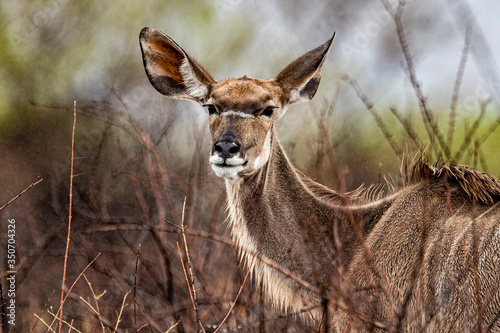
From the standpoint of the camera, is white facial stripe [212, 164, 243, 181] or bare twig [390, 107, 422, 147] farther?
white facial stripe [212, 164, 243, 181]

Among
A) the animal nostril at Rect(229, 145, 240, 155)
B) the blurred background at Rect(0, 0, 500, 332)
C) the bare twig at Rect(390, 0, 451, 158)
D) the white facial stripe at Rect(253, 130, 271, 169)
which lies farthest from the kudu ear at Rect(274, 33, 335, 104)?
the blurred background at Rect(0, 0, 500, 332)

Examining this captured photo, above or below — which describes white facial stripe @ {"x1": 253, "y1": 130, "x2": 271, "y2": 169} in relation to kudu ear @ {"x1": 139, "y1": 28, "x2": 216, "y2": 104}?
below

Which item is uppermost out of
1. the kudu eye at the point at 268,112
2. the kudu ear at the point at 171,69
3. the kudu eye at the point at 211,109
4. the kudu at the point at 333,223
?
the kudu ear at the point at 171,69

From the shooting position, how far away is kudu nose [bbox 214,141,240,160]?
3.88 meters

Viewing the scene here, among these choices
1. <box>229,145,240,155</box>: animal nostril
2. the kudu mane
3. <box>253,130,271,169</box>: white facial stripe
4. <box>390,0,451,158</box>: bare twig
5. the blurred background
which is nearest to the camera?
<box>390,0,451,158</box>: bare twig

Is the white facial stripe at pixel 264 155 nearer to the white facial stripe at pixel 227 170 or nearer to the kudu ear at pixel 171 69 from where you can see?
the white facial stripe at pixel 227 170

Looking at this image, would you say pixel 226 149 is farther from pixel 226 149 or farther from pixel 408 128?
pixel 408 128

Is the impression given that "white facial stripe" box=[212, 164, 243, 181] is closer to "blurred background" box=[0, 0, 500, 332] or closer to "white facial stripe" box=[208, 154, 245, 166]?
"white facial stripe" box=[208, 154, 245, 166]

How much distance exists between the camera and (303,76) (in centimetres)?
445

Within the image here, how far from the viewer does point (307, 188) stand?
4367mm

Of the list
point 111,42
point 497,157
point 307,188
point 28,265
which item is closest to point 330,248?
point 307,188

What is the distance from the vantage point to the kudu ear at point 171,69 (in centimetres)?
440

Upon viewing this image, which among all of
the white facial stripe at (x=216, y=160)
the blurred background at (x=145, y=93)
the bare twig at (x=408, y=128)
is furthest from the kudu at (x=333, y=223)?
the blurred background at (x=145, y=93)

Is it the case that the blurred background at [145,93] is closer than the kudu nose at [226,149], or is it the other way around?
the kudu nose at [226,149]
